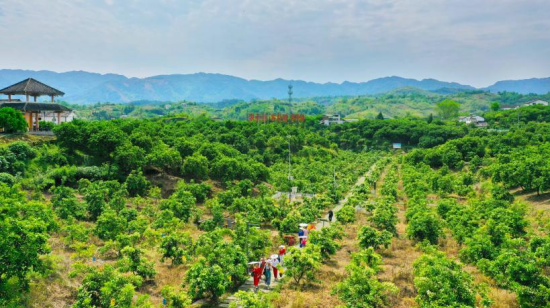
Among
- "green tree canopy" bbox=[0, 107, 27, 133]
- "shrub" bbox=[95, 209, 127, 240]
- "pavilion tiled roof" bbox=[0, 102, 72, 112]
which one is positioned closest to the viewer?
"shrub" bbox=[95, 209, 127, 240]

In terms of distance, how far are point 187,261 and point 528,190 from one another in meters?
28.5

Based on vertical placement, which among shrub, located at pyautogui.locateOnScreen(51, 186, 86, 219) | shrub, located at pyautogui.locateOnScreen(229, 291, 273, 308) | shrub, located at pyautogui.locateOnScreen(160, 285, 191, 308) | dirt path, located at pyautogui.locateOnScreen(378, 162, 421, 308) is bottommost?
dirt path, located at pyautogui.locateOnScreen(378, 162, 421, 308)

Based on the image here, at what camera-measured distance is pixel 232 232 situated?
59.5 feet

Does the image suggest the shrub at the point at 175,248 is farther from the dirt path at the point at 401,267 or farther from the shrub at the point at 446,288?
the shrub at the point at 446,288

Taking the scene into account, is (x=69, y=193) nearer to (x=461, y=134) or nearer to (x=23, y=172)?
(x=23, y=172)

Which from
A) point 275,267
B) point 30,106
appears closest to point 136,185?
point 275,267

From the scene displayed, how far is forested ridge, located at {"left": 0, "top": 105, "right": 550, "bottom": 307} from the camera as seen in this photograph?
487 inches

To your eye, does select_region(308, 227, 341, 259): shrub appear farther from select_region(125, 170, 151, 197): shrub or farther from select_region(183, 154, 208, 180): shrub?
select_region(183, 154, 208, 180): shrub

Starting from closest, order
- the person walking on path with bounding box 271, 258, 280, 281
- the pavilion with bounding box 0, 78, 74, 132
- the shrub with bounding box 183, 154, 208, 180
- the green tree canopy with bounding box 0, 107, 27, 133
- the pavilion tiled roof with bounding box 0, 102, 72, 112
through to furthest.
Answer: the person walking on path with bounding box 271, 258, 280, 281 → the green tree canopy with bounding box 0, 107, 27, 133 → the shrub with bounding box 183, 154, 208, 180 → the pavilion with bounding box 0, 78, 74, 132 → the pavilion tiled roof with bounding box 0, 102, 72, 112

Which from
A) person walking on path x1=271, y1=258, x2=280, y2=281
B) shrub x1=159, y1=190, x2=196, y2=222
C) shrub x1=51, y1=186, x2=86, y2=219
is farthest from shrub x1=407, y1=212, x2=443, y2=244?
shrub x1=51, y1=186, x2=86, y2=219

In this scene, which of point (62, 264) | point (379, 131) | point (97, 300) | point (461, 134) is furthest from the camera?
point (379, 131)

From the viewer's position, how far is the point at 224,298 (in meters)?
14.1

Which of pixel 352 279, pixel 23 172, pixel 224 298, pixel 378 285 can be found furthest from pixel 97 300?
pixel 23 172

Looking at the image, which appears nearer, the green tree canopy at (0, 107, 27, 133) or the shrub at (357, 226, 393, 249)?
the shrub at (357, 226, 393, 249)
